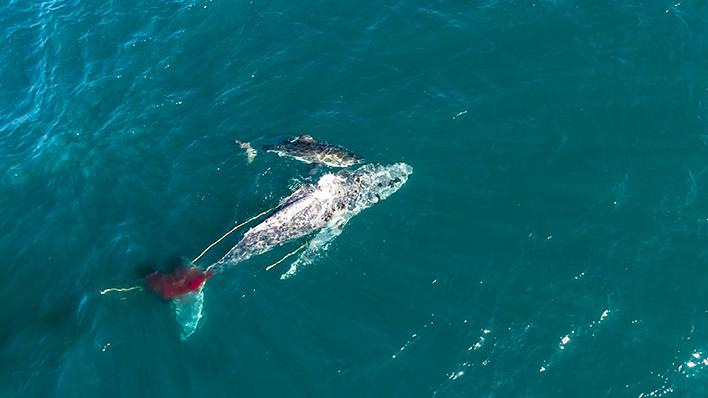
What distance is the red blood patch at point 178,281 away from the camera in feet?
168

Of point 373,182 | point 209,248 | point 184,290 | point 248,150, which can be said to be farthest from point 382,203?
point 184,290

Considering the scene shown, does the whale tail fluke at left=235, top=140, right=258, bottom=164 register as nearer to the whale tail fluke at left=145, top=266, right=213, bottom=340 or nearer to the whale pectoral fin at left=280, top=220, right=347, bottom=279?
the whale pectoral fin at left=280, top=220, right=347, bottom=279

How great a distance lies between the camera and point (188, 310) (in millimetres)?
50125

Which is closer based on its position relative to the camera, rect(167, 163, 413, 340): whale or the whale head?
rect(167, 163, 413, 340): whale

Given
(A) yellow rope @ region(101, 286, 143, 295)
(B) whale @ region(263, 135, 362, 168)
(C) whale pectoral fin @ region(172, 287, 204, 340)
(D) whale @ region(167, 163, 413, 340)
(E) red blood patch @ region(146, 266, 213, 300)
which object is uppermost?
(B) whale @ region(263, 135, 362, 168)

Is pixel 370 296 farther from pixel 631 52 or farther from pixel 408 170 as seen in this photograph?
pixel 631 52

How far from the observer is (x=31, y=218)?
196ft

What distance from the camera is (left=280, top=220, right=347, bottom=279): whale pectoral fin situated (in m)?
51.8

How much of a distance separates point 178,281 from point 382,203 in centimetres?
1662

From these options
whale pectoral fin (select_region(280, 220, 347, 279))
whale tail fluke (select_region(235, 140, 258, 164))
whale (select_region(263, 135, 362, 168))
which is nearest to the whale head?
whale (select_region(263, 135, 362, 168))

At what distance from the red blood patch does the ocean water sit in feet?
3.29

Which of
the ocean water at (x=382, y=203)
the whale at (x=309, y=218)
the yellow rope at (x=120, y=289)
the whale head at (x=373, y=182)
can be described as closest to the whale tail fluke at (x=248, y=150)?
the ocean water at (x=382, y=203)

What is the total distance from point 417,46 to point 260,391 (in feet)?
117

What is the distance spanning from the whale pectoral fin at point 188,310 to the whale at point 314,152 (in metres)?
14.4
